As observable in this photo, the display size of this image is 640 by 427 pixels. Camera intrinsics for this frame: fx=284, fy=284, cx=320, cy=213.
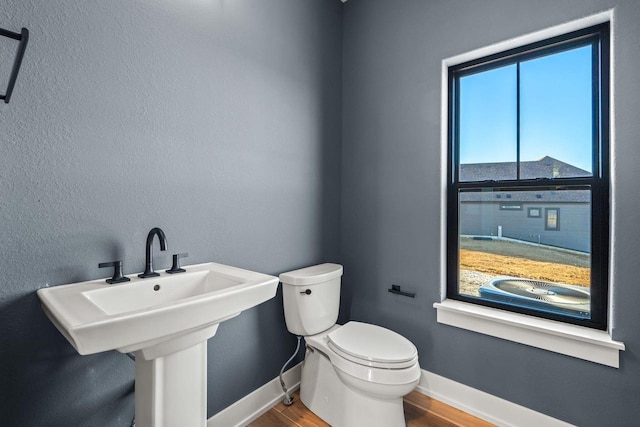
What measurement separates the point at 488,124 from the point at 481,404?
165 cm

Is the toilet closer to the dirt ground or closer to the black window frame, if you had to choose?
the dirt ground

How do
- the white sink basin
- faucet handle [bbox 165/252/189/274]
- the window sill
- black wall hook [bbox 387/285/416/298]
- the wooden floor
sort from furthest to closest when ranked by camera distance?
black wall hook [bbox 387/285/416/298], the wooden floor, the window sill, faucet handle [bbox 165/252/189/274], the white sink basin

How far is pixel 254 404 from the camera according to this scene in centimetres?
160

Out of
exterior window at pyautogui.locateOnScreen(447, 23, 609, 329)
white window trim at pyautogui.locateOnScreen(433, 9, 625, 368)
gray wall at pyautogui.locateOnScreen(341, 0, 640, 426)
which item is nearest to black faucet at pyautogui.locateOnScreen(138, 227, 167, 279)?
gray wall at pyautogui.locateOnScreen(341, 0, 640, 426)

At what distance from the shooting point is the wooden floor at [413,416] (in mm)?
1562

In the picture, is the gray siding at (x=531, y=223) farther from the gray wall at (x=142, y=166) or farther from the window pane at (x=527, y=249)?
the gray wall at (x=142, y=166)

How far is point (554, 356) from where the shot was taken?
4.67 ft

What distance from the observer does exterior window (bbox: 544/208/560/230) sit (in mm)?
1533

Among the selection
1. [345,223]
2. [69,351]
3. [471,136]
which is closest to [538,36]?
[471,136]

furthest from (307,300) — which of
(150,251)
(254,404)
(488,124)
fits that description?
(488,124)

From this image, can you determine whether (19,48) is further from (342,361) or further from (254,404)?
(254,404)

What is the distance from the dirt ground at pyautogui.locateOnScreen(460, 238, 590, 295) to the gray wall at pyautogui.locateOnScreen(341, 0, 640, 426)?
0.62ft

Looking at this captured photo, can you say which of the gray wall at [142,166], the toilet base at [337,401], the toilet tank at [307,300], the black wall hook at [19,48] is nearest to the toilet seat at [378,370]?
the toilet base at [337,401]

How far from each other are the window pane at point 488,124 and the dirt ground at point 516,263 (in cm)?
43
